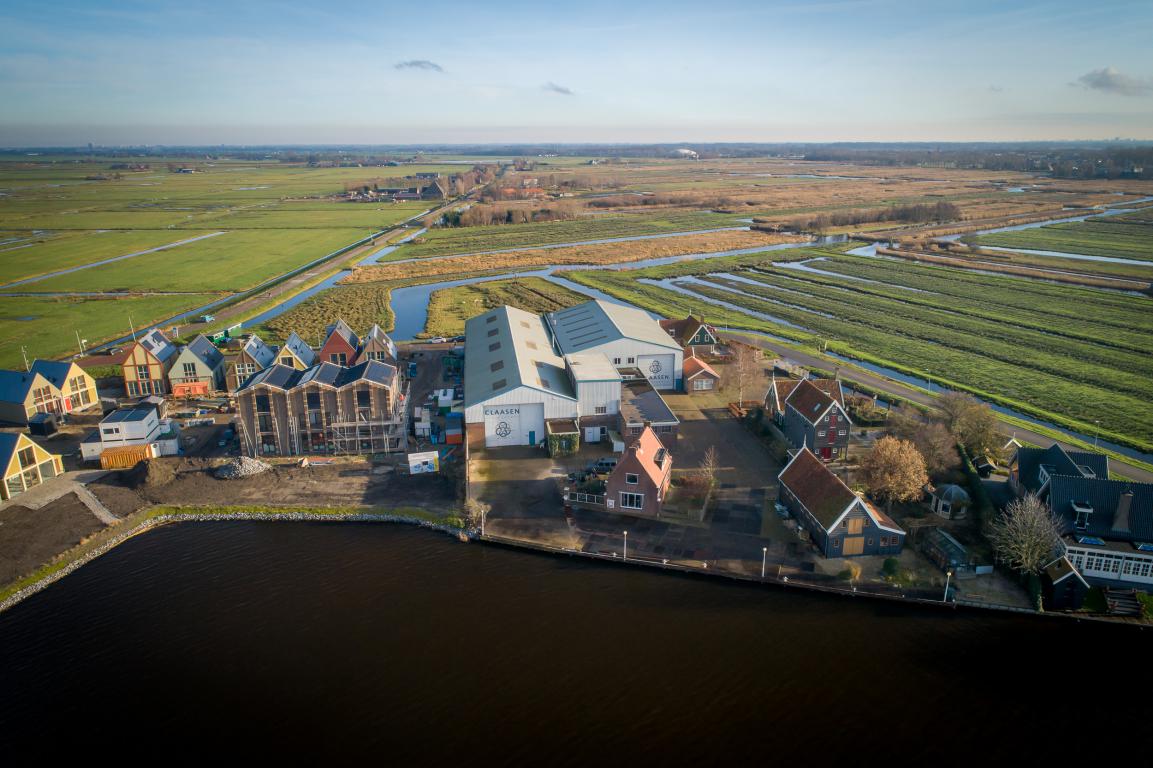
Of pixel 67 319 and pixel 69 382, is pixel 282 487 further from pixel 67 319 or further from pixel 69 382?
pixel 67 319

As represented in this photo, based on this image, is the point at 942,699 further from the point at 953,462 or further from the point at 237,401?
the point at 237,401

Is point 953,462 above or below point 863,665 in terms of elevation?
above

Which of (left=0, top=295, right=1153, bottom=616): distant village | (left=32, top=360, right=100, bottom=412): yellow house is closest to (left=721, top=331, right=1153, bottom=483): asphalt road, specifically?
(left=0, top=295, right=1153, bottom=616): distant village

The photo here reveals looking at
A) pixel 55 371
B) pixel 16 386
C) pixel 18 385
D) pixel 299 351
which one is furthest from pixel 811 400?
pixel 16 386

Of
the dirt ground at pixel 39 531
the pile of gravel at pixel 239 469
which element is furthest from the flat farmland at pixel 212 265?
the dirt ground at pixel 39 531

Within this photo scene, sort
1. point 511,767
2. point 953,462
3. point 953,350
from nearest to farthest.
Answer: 1. point 511,767
2. point 953,462
3. point 953,350

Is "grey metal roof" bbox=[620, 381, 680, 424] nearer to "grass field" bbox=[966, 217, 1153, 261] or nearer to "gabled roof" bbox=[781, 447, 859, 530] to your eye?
"gabled roof" bbox=[781, 447, 859, 530]

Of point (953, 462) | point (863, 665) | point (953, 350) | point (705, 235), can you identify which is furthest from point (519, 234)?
point (863, 665)
